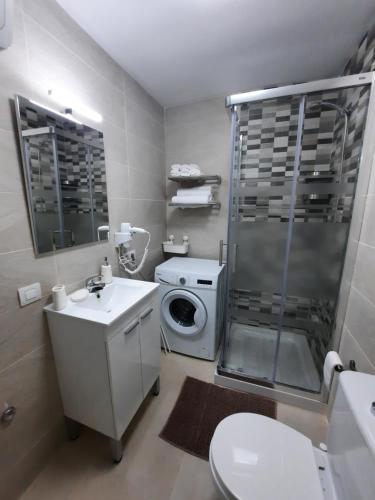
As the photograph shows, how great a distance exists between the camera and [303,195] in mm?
1456

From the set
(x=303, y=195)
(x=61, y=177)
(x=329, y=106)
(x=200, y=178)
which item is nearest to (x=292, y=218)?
(x=303, y=195)

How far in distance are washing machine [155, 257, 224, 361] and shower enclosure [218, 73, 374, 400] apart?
15 centimetres

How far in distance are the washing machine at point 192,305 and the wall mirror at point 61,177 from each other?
761 mm

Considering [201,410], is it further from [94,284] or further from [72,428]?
[94,284]

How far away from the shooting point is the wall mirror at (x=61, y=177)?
3.47ft

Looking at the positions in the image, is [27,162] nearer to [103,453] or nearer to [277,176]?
[277,176]

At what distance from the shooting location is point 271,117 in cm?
154

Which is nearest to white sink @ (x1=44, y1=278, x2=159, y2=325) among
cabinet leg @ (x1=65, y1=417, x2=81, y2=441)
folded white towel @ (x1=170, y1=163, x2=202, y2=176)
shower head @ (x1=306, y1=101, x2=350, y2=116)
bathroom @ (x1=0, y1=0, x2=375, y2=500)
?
bathroom @ (x1=0, y1=0, x2=375, y2=500)

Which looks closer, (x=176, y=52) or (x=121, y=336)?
(x=121, y=336)

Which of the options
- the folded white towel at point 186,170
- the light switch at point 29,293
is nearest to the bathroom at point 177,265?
the light switch at point 29,293

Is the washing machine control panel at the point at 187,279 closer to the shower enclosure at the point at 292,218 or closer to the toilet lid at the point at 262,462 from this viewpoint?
the shower enclosure at the point at 292,218

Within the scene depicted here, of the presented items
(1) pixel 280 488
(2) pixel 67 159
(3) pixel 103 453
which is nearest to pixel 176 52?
(2) pixel 67 159

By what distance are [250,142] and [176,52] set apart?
84 centimetres

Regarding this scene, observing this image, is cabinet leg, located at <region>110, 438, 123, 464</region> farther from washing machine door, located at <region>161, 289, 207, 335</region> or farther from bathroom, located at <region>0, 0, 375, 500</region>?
washing machine door, located at <region>161, 289, 207, 335</region>
